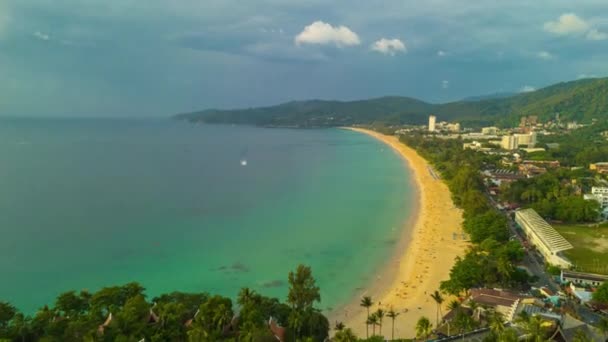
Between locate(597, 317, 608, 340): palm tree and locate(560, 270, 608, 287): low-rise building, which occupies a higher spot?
locate(597, 317, 608, 340): palm tree

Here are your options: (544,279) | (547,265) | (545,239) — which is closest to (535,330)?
(544,279)

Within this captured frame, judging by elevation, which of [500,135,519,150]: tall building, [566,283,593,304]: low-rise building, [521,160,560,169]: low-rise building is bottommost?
[566,283,593,304]: low-rise building

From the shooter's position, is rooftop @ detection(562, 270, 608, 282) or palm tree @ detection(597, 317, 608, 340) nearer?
palm tree @ detection(597, 317, 608, 340)

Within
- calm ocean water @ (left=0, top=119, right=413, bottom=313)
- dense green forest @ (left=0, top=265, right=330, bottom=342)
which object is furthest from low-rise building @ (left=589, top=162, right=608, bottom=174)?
dense green forest @ (left=0, top=265, right=330, bottom=342)

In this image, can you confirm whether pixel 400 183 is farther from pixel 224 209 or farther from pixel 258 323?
pixel 258 323

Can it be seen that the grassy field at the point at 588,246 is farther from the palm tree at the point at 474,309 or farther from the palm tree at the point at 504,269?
the palm tree at the point at 474,309

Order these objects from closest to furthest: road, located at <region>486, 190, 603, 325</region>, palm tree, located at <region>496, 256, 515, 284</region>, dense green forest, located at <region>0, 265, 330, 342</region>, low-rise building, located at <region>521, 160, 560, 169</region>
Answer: dense green forest, located at <region>0, 265, 330, 342</region>, road, located at <region>486, 190, 603, 325</region>, palm tree, located at <region>496, 256, 515, 284</region>, low-rise building, located at <region>521, 160, 560, 169</region>

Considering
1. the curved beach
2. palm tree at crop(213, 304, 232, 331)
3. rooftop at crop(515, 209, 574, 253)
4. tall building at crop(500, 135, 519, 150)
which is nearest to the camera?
palm tree at crop(213, 304, 232, 331)

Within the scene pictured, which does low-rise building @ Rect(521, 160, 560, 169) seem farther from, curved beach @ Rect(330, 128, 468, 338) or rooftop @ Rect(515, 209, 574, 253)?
rooftop @ Rect(515, 209, 574, 253)
